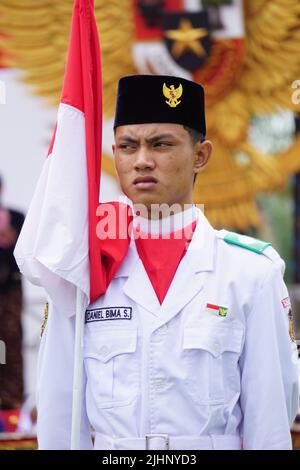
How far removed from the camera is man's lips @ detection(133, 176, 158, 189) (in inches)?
89.7

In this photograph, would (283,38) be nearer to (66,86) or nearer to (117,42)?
(117,42)

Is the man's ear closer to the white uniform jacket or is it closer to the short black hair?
the short black hair

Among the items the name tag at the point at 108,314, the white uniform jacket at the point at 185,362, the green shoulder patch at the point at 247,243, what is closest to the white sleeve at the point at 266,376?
the white uniform jacket at the point at 185,362

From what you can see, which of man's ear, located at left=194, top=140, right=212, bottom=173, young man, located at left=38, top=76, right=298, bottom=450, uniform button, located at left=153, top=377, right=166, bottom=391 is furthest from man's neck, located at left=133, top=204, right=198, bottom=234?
uniform button, located at left=153, top=377, right=166, bottom=391

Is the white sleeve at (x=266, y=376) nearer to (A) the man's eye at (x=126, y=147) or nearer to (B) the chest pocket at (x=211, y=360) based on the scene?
(B) the chest pocket at (x=211, y=360)

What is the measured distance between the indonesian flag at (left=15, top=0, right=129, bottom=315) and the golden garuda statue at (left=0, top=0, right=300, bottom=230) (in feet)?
7.04

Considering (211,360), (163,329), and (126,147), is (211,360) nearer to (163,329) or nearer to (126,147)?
(163,329)

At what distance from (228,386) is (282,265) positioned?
1.23ft

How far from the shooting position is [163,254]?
7.90ft

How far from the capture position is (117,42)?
4660 millimetres

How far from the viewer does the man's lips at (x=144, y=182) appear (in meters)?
2.28

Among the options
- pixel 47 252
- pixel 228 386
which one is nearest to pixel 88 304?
pixel 47 252

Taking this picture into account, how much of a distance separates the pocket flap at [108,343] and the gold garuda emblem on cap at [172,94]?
612 millimetres

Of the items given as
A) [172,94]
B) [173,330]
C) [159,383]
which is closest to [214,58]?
→ [172,94]
